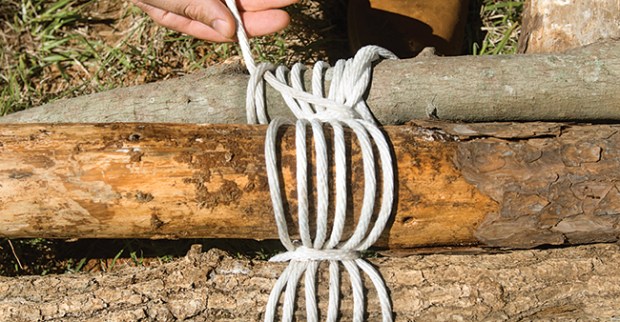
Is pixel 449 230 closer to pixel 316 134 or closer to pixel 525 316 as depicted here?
pixel 525 316

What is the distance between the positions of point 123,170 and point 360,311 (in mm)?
663

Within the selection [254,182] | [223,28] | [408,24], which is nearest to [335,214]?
[254,182]

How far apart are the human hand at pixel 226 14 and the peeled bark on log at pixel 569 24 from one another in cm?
96

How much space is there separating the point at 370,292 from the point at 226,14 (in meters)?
0.95

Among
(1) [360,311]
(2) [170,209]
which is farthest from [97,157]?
(1) [360,311]

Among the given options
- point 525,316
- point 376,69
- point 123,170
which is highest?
point 376,69

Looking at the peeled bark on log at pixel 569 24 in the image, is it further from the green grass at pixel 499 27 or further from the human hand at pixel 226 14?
the human hand at pixel 226 14

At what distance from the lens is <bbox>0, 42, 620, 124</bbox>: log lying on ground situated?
6.73 ft

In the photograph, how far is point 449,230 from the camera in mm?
1800

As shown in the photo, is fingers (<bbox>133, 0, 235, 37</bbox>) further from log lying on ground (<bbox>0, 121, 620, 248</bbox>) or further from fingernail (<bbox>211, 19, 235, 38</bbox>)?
log lying on ground (<bbox>0, 121, 620, 248</bbox>)

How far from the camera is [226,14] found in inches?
82.7

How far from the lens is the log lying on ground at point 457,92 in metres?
2.05

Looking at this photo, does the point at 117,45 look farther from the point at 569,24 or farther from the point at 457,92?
the point at 569,24

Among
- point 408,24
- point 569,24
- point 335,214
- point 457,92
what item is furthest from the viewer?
point 408,24
